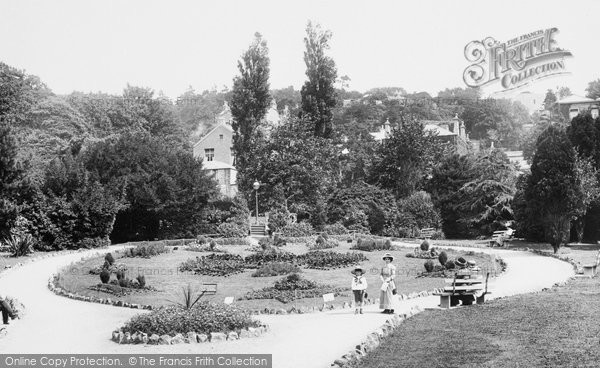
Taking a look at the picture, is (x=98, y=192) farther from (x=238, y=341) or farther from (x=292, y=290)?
(x=238, y=341)

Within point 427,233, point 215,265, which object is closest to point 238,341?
point 215,265

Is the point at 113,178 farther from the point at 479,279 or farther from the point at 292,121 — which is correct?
the point at 479,279

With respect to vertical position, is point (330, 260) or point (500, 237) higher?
point (500, 237)

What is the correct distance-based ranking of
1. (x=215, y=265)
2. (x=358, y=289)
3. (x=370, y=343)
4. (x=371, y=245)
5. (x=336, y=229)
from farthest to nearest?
(x=336, y=229), (x=371, y=245), (x=215, y=265), (x=358, y=289), (x=370, y=343)

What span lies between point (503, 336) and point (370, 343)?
3.00 metres

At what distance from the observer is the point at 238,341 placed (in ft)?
56.3

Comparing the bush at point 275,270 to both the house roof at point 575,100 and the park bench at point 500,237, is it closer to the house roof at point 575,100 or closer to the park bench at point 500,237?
the park bench at point 500,237

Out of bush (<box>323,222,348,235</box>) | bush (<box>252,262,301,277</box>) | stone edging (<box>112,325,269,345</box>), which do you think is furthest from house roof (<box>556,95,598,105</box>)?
stone edging (<box>112,325,269,345</box>)

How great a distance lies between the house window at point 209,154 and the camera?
90875 mm

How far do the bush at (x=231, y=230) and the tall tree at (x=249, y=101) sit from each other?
8560 millimetres

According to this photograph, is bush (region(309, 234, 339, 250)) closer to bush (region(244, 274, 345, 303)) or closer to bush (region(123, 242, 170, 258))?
bush (region(123, 242, 170, 258))

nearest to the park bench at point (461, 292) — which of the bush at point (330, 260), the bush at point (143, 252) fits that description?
the bush at point (330, 260)

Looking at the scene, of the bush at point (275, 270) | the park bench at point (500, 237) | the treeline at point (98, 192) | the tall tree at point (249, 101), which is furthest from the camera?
the tall tree at point (249, 101)

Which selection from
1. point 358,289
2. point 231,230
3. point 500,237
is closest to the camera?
point 358,289
